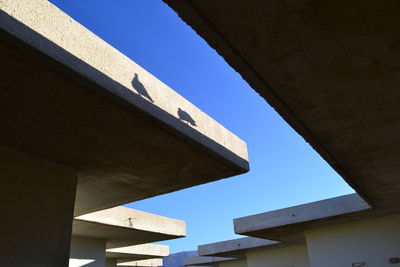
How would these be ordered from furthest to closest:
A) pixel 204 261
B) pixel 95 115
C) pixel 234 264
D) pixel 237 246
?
pixel 234 264
pixel 204 261
pixel 237 246
pixel 95 115

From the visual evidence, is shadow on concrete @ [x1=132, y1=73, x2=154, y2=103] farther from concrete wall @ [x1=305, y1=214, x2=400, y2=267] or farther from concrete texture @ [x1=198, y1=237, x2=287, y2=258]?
concrete texture @ [x1=198, y1=237, x2=287, y2=258]

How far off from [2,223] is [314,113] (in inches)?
151

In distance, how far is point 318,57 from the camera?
3.28 m

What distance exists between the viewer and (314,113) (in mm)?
4199

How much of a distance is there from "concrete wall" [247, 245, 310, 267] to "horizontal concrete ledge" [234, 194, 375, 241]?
2.24 meters

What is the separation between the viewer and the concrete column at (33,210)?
173 inches

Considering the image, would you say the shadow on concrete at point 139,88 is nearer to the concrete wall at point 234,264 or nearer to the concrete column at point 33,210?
the concrete column at point 33,210

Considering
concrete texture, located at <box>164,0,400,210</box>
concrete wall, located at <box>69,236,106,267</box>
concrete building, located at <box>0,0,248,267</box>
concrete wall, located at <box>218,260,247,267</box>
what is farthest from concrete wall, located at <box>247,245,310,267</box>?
concrete texture, located at <box>164,0,400,210</box>

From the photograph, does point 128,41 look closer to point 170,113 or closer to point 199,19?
point 170,113

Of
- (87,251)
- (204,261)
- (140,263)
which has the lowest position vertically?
(87,251)

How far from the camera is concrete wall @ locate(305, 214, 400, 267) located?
906cm

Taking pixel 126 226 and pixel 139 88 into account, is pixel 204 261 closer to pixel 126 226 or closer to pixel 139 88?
pixel 126 226

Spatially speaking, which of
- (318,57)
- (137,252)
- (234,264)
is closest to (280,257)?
(234,264)

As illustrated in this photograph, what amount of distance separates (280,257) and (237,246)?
5.32ft
